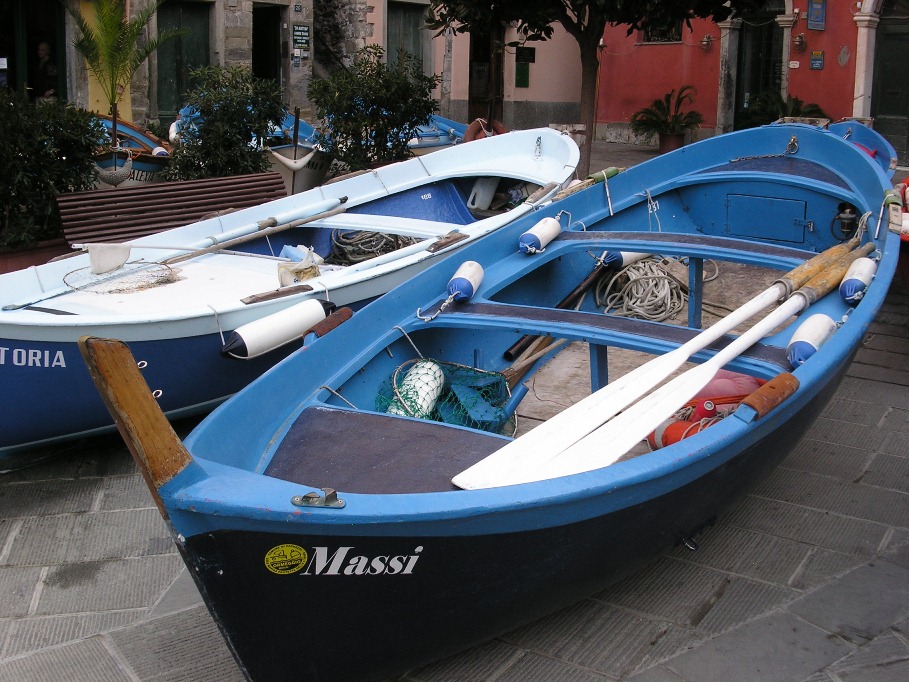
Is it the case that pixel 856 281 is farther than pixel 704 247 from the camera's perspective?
No

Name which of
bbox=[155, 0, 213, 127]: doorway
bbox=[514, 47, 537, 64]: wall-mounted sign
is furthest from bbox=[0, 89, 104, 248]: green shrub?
bbox=[514, 47, 537, 64]: wall-mounted sign

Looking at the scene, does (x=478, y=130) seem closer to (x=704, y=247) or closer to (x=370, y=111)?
(x=370, y=111)

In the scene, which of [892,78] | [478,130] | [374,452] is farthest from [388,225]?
[892,78]

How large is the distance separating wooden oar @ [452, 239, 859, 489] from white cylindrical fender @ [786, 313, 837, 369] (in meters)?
0.22

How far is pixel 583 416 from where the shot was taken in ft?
10.0

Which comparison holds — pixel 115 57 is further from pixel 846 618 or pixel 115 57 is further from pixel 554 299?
pixel 846 618

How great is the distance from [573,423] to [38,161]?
14.9ft

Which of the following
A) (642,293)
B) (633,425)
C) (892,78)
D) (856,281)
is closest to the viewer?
(633,425)

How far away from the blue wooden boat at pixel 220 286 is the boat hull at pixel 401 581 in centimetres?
155

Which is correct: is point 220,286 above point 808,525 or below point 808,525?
above

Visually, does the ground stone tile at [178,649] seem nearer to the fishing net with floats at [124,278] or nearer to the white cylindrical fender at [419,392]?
the white cylindrical fender at [419,392]

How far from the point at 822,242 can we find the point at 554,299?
173cm

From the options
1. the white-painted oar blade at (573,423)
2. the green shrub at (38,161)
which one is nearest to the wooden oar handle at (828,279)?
the white-painted oar blade at (573,423)

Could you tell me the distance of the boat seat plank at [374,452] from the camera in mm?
2859
